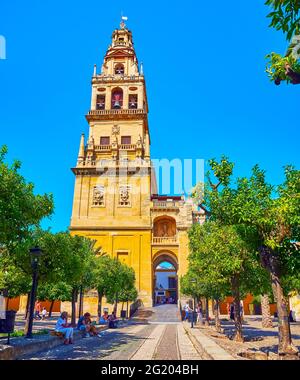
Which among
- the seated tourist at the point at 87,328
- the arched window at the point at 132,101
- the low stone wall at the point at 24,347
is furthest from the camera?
the arched window at the point at 132,101

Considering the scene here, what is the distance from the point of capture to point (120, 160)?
4684 centimetres

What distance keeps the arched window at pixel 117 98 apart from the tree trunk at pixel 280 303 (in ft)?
140

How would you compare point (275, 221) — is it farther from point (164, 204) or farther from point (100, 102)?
point (100, 102)

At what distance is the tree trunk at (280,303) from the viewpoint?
378 inches

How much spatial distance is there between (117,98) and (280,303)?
149ft

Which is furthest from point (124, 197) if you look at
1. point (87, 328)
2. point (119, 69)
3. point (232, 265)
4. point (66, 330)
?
point (66, 330)

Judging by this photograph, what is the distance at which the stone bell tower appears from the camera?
1709 inches

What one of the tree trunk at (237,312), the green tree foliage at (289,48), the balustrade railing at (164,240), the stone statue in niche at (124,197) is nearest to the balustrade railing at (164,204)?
the stone statue in niche at (124,197)

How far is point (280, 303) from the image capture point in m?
10.0

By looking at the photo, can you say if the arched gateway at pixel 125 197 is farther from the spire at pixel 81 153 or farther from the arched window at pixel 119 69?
the arched window at pixel 119 69

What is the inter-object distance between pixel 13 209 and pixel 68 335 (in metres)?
5.87
